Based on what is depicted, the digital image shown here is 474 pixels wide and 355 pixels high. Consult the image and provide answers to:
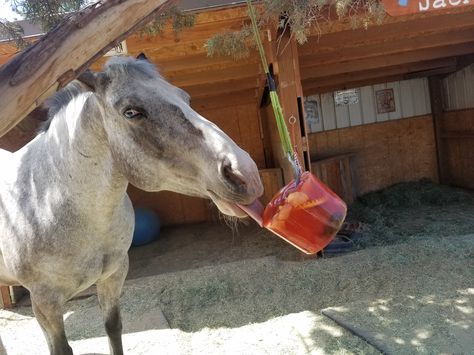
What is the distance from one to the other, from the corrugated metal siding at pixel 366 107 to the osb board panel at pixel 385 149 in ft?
0.44

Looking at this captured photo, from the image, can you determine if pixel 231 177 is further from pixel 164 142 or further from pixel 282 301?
pixel 282 301

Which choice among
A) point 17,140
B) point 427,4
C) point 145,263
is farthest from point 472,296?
point 17,140

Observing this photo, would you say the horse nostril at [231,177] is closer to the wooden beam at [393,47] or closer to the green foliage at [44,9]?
the green foliage at [44,9]

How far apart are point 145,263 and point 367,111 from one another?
5.48 meters

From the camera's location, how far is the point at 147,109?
4.61 ft

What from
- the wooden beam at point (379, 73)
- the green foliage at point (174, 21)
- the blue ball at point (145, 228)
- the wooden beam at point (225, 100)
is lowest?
the blue ball at point (145, 228)

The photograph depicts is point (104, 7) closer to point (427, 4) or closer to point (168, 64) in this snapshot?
point (427, 4)

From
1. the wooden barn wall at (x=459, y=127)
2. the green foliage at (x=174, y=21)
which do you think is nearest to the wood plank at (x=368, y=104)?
the wooden barn wall at (x=459, y=127)

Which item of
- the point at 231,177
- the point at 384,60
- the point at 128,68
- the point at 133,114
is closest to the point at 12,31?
the point at 128,68

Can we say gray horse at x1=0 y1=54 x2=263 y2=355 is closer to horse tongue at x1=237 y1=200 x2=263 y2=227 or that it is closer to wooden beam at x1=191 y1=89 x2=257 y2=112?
horse tongue at x1=237 y1=200 x2=263 y2=227

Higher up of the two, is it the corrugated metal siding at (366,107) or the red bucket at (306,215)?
the corrugated metal siding at (366,107)

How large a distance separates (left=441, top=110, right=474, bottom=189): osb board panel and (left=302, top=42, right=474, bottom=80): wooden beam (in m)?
1.31

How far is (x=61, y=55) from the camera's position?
114 centimetres

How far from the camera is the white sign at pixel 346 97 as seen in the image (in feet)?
27.3
